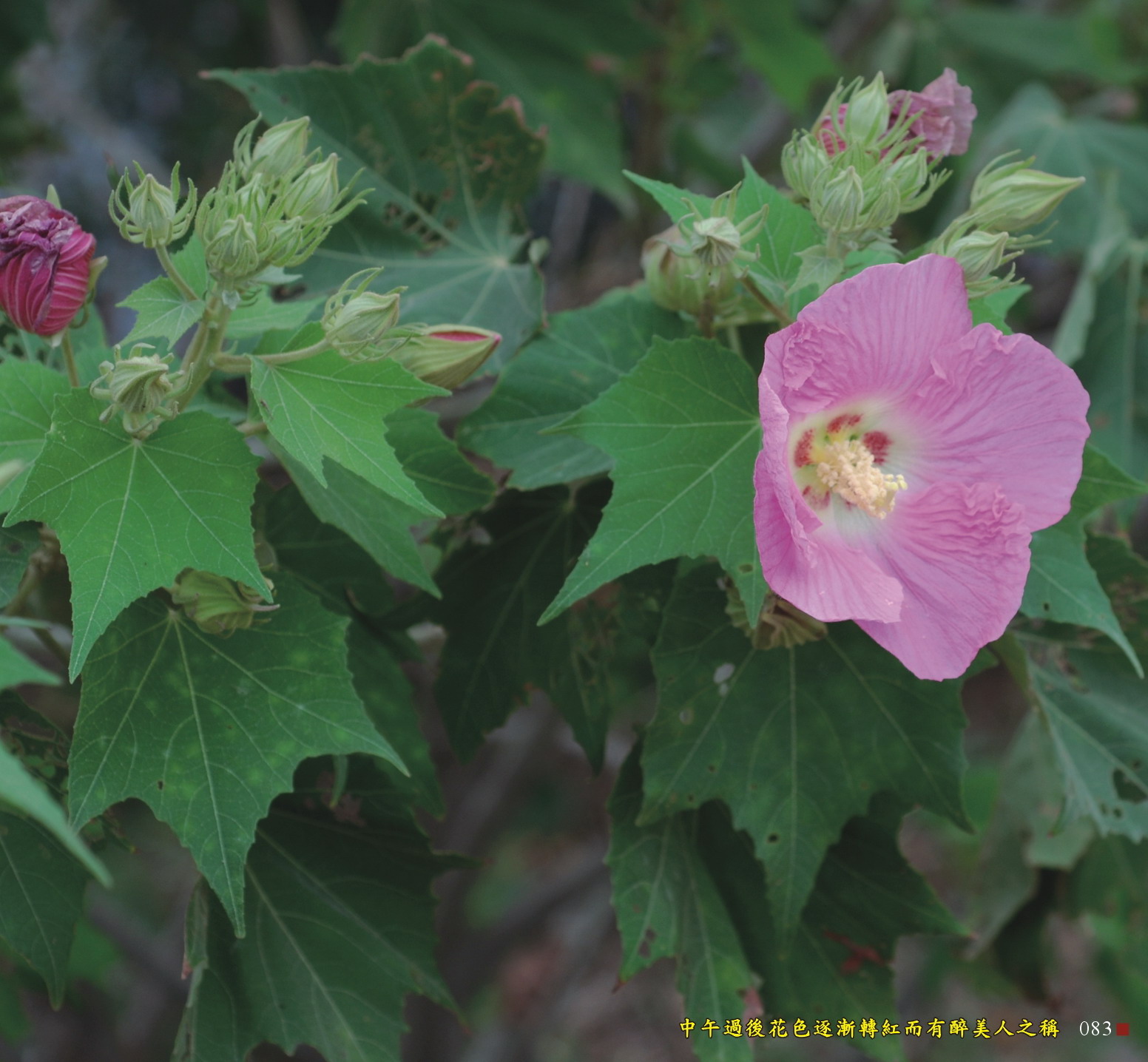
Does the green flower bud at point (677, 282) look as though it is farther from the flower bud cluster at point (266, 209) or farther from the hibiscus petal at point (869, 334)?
the flower bud cluster at point (266, 209)

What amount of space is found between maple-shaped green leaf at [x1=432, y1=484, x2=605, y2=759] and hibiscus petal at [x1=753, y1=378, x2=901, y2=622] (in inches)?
18.4

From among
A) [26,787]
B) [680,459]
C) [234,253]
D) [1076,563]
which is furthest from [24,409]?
[1076,563]

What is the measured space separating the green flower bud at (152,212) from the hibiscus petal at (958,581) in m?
0.78

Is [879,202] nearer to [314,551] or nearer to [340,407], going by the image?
[340,407]

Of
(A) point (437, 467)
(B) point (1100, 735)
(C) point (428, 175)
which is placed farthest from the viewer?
(C) point (428, 175)

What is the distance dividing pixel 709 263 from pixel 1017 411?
373 millimetres

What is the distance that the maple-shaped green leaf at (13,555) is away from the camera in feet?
3.44

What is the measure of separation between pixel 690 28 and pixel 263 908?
2524 mm

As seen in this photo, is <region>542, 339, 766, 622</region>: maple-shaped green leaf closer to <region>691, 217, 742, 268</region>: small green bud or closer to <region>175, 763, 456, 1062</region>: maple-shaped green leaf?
<region>691, 217, 742, 268</region>: small green bud

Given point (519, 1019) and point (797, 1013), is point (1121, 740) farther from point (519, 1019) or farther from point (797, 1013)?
point (519, 1019)

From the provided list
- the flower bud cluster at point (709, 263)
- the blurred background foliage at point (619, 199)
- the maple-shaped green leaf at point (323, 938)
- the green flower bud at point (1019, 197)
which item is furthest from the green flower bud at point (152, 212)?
the green flower bud at point (1019, 197)

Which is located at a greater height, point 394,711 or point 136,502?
point 136,502

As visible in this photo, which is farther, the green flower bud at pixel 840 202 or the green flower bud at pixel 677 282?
the green flower bud at pixel 677 282

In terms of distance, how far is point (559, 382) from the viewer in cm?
139
